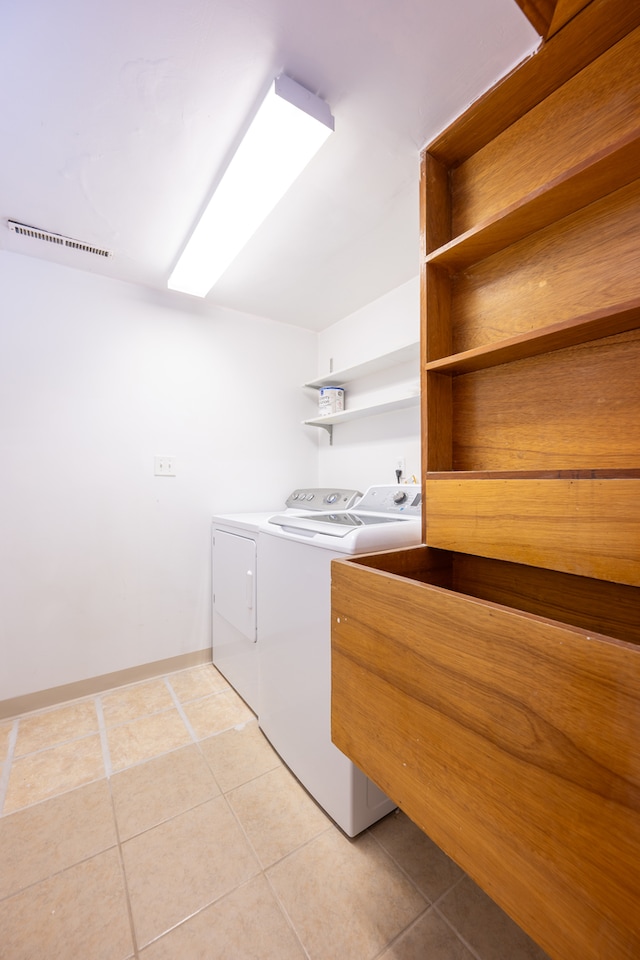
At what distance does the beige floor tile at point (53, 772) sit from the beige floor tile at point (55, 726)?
58 mm

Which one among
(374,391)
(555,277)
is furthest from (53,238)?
(555,277)

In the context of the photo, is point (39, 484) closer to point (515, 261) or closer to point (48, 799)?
point (48, 799)

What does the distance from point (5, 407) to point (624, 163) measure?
7.77ft

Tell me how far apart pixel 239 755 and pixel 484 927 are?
3.16 feet

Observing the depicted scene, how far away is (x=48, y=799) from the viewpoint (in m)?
1.33

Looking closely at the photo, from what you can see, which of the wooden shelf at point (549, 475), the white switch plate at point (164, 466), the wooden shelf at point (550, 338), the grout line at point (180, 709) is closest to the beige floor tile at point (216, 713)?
the grout line at point (180, 709)

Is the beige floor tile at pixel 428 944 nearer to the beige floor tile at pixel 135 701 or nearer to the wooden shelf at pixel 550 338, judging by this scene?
the beige floor tile at pixel 135 701

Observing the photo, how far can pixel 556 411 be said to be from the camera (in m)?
0.97

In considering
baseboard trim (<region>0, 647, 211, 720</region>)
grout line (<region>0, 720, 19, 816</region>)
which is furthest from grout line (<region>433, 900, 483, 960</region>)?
baseboard trim (<region>0, 647, 211, 720</region>)

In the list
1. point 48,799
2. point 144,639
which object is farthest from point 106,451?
point 48,799

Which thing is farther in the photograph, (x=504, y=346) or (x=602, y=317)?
(x=504, y=346)

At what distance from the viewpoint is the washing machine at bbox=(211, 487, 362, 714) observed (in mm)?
1718

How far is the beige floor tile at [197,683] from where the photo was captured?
6.48ft

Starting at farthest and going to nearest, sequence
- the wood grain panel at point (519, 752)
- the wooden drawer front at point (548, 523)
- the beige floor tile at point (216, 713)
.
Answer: the beige floor tile at point (216, 713) → the wooden drawer front at point (548, 523) → the wood grain panel at point (519, 752)
